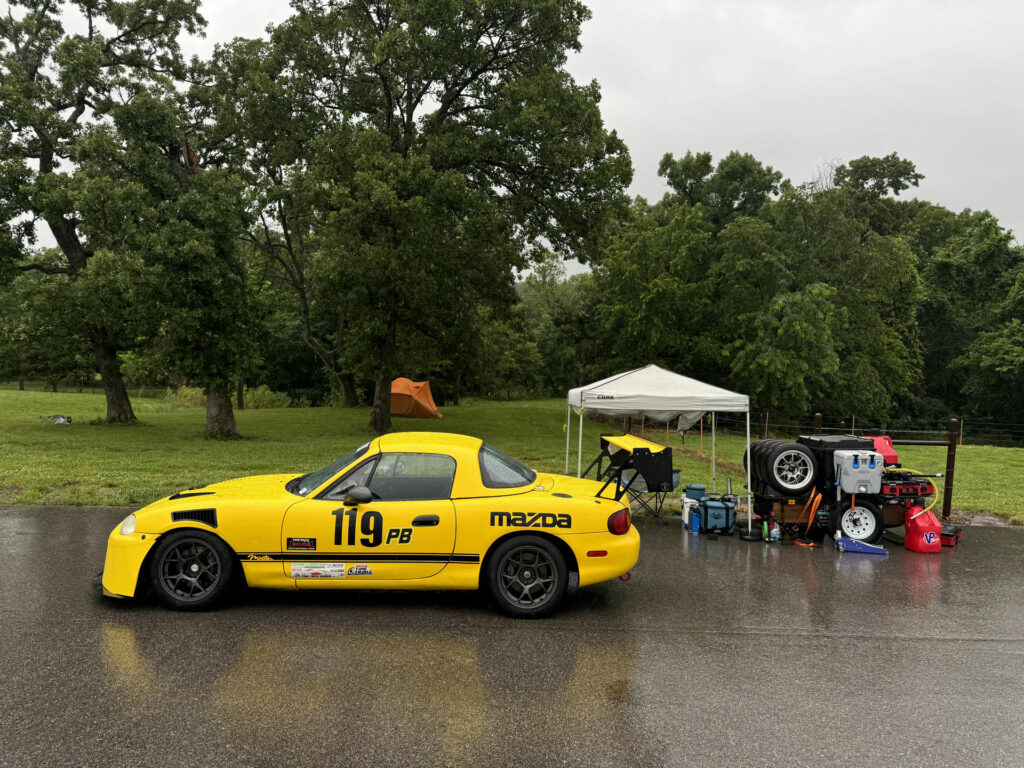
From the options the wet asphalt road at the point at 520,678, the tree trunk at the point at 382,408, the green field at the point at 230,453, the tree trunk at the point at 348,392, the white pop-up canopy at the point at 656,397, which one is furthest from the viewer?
the tree trunk at the point at 348,392

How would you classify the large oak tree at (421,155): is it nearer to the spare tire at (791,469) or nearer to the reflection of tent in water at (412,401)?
the reflection of tent in water at (412,401)

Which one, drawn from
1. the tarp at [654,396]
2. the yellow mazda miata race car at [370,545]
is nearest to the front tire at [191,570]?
the yellow mazda miata race car at [370,545]

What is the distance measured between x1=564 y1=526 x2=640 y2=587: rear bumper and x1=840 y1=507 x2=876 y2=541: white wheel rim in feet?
14.9

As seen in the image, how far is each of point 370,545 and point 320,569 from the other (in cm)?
47

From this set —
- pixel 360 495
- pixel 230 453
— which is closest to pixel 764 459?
pixel 360 495

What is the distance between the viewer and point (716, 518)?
930 centimetres

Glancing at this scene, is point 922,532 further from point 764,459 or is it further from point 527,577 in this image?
point 527,577

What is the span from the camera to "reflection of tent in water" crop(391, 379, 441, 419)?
31500mm

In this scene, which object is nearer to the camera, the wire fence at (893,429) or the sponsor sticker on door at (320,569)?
the sponsor sticker on door at (320,569)

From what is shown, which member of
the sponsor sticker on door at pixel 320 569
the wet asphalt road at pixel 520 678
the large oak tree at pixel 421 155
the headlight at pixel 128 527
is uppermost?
the large oak tree at pixel 421 155

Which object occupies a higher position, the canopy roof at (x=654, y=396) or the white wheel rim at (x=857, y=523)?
the canopy roof at (x=654, y=396)

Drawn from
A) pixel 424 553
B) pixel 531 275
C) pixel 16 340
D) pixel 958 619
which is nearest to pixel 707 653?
pixel 424 553

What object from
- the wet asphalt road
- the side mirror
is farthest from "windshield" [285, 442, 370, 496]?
the wet asphalt road

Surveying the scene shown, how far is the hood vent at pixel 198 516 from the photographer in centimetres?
564
